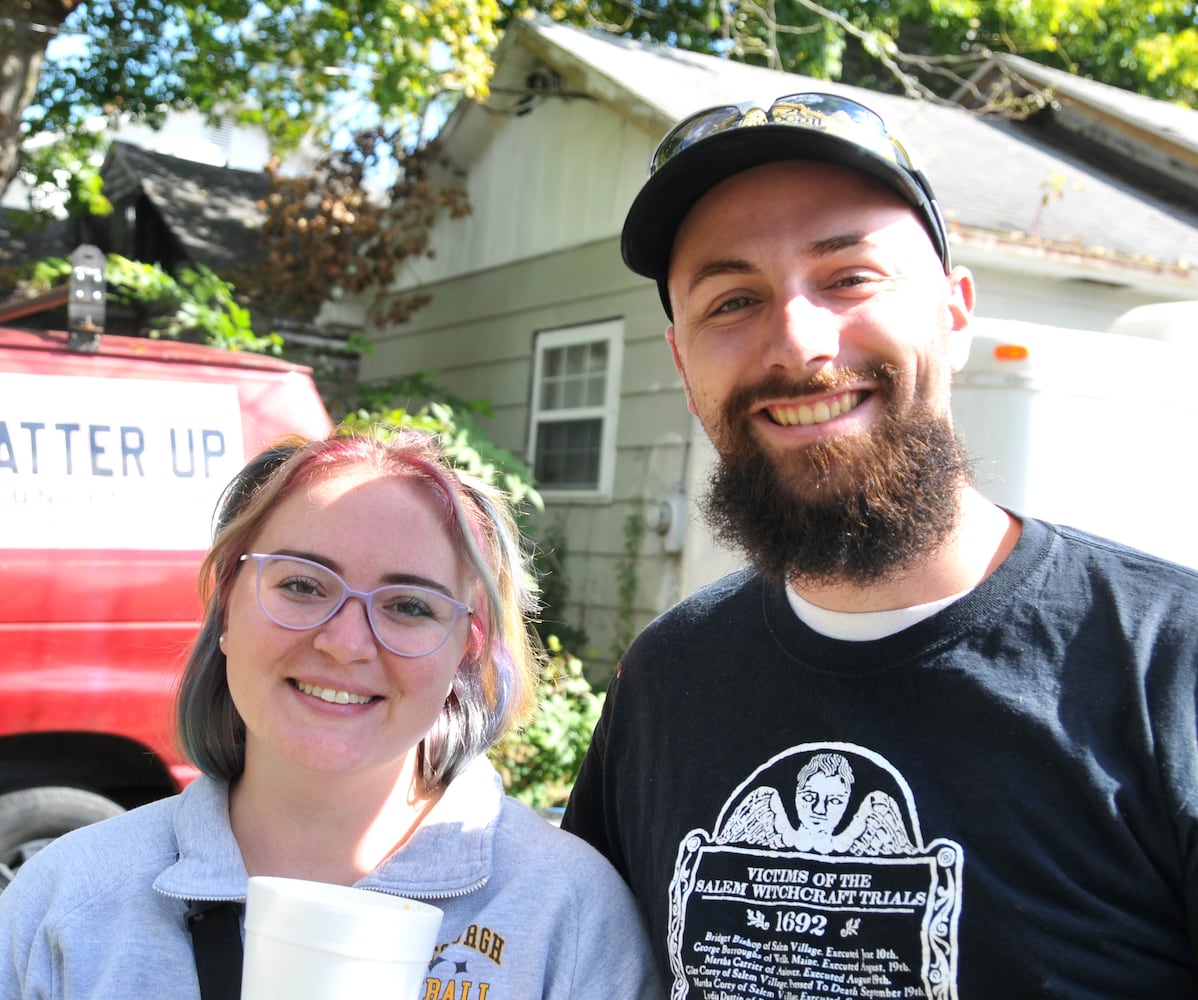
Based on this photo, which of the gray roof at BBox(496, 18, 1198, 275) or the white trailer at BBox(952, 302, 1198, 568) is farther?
the gray roof at BBox(496, 18, 1198, 275)

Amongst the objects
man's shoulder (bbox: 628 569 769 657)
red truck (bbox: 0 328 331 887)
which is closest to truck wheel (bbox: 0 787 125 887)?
red truck (bbox: 0 328 331 887)

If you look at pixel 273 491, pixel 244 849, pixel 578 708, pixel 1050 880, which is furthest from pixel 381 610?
pixel 578 708

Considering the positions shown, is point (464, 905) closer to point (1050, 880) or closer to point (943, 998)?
point (943, 998)

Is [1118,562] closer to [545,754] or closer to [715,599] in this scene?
[715,599]

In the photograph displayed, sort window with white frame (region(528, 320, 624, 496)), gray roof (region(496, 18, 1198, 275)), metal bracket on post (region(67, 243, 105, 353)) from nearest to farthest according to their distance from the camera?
metal bracket on post (region(67, 243, 105, 353)) → gray roof (region(496, 18, 1198, 275)) → window with white frame (region(528, 320, 624, 496))

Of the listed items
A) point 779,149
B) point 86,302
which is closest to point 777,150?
point 779,149

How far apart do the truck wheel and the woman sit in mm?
2120

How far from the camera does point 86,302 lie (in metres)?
4.31

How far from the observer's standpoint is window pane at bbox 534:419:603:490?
9.00 m

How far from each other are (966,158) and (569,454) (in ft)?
12.9

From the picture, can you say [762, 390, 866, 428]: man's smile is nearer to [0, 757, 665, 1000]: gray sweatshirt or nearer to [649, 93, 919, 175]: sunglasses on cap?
[649, 93, 919, 175]: sunglasses on cap

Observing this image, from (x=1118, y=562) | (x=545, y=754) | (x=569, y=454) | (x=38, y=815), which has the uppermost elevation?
(x=1118, y=562)

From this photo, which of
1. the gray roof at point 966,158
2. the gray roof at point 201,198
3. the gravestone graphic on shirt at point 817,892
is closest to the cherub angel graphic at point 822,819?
the gravestone graphic on shirt at point 817,892

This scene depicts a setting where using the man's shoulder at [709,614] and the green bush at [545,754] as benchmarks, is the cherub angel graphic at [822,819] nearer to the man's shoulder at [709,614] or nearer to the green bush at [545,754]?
the man's shoulder at [709,614]
